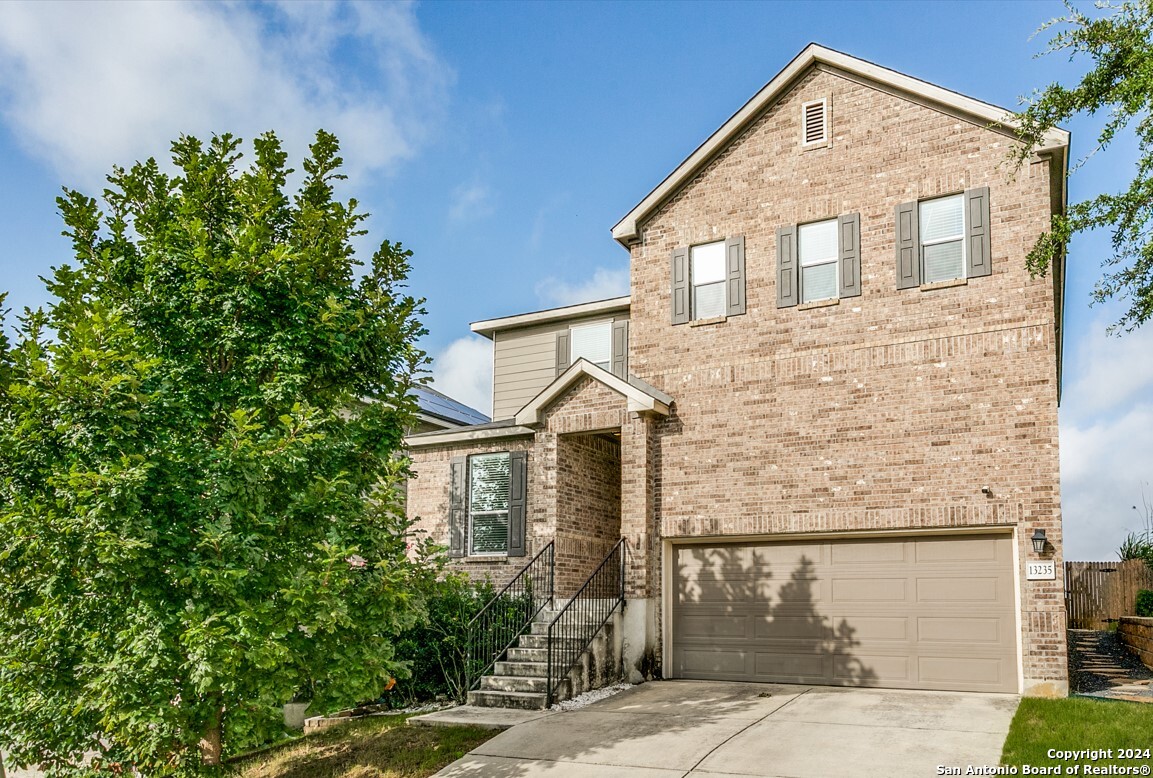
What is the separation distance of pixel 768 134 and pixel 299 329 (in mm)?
8781

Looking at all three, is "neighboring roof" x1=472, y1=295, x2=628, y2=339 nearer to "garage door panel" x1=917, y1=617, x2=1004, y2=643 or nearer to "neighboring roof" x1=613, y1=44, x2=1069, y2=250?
"neighboring roof" x1=613, y1=44, x2=1069, y2=250

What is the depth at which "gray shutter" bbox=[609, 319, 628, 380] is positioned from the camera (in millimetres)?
18031

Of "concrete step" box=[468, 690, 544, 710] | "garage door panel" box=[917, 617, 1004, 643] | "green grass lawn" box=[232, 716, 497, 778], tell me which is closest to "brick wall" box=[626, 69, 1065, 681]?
"garage door panel" box=[917, 617, 1004, 643]

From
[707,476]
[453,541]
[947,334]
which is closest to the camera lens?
[947,334]

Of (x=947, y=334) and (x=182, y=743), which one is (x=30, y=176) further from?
(x=947, y=334)

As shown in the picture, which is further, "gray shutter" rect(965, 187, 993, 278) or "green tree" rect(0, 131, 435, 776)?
"gray shutter" rect(965, 187, 993, 278)

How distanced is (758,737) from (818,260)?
23.3 feet

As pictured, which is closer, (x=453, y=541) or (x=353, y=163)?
(x=353, y=163)

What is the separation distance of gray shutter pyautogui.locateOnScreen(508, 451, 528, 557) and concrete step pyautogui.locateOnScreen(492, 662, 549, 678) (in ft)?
9.63

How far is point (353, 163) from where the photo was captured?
10.2m

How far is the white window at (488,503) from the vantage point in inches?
642

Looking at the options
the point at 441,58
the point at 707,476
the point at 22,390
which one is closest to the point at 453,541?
the point at 707,476

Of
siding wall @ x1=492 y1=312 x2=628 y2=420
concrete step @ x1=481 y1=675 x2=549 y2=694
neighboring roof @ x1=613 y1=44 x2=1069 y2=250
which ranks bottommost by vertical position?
concrete step @ x1=481 y1=675 x2=549 y2=694

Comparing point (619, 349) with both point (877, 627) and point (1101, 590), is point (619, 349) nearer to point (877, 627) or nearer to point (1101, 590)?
point (877, 627)
